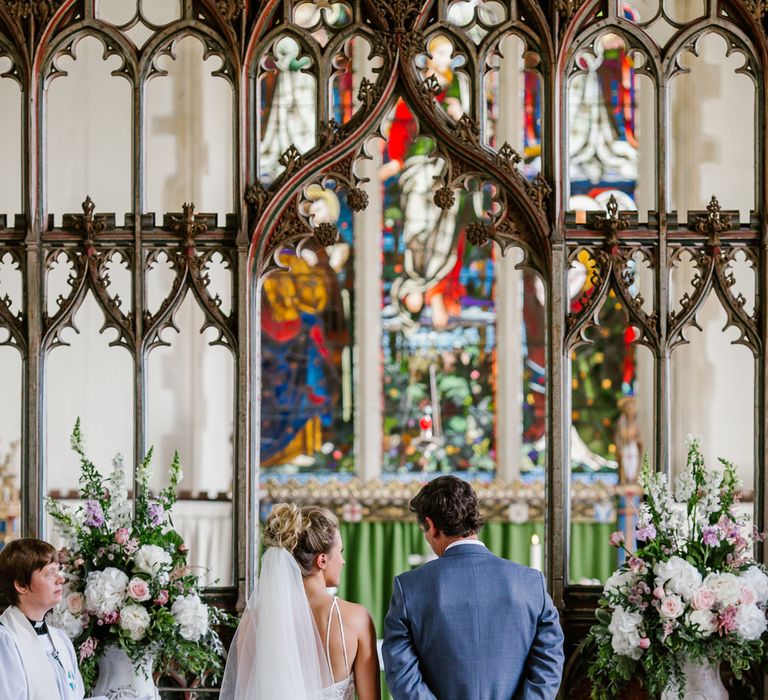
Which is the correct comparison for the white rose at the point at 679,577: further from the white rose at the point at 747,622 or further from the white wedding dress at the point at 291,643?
the white wedding dress at the point at 291,643

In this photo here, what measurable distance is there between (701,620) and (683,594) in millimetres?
105

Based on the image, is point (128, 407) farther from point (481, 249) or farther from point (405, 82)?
point (405, 82)

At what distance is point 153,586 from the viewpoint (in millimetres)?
4336

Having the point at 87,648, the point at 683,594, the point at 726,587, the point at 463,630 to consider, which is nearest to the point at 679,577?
the point at 683,594

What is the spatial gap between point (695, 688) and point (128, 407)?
5.17 m

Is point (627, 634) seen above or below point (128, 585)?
below

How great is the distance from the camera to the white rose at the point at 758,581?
4.32 m

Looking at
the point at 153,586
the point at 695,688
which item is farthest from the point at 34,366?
the point at 695,688

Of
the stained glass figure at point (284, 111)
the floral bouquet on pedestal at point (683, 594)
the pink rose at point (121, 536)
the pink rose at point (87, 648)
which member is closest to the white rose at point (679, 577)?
the floral bouquet on pedestal at point (683, 594)

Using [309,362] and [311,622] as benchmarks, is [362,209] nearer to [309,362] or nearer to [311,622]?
[311,622]

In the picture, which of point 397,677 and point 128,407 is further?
point 128,407

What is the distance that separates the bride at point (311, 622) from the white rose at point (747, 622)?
1.39m

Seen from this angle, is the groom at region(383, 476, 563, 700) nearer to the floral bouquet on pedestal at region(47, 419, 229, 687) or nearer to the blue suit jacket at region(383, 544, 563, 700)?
the blue suit jacket at region(383, 544, 563, 700)

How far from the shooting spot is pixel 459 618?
11.0 feet
